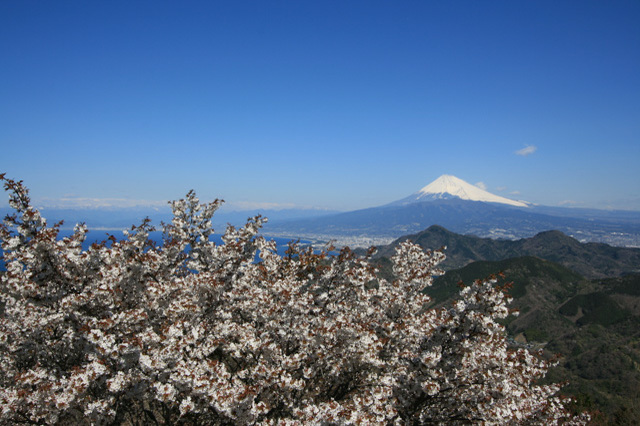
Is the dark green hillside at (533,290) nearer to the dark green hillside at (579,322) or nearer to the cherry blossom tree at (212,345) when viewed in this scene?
the dark green hillside at (579,322)

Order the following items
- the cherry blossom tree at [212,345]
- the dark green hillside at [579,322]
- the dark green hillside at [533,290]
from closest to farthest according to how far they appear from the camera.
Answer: the cherry blossom tree at [212,345] → the dark green hillside at [579,322] → the dark green hillside at [533,290]

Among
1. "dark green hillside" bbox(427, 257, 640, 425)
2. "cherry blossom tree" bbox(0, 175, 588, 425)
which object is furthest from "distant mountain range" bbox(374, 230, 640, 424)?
"cherry blossom tree" bbox(0, 175, 588, 425)

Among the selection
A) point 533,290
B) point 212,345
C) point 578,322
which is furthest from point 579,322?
point 212,345

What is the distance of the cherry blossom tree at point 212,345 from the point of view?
6.08 meters

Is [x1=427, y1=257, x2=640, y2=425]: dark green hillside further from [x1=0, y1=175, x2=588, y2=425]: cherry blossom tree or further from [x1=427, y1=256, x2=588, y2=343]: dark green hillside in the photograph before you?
[x1=0, y1=175, x2=588, y2=425]: cherry blossom tree

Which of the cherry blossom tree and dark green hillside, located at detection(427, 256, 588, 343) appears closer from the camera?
the cherry blossom tree

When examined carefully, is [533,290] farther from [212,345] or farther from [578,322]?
[212,345]

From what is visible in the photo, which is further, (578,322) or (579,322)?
(578,322)

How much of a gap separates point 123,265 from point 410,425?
7574 mm

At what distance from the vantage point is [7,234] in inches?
331

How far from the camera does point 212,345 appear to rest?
734 centimetres

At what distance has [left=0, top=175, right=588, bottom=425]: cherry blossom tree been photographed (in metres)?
6.08

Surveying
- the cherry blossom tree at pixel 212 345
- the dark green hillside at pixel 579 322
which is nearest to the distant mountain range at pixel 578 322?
the dark green hillside at pixel 579 322

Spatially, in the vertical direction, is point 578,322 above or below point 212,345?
below
